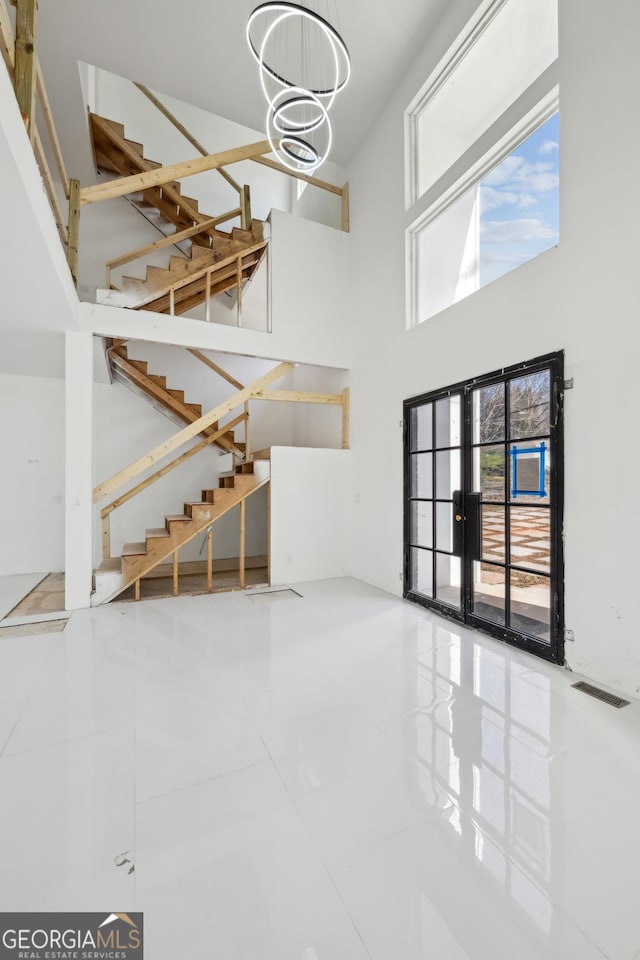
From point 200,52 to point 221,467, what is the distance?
504 centimetres

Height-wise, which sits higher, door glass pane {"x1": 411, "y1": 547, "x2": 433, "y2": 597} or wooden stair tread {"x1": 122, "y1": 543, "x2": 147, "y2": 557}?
wooden stair tread {"x1": 122, "y1": 543, "x2": 147, "y2": 557}

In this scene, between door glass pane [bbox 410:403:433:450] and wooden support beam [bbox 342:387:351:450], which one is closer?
door glass pane [bbox 410:403:433:450]

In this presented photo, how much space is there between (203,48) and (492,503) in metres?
5.52

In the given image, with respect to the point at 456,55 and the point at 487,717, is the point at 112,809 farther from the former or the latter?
the point at 456,55

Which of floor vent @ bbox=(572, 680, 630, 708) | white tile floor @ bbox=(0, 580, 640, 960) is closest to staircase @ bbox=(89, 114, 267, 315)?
white tile floor @ bbox=(0, 580, 640, 960)

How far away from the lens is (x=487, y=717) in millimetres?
2268

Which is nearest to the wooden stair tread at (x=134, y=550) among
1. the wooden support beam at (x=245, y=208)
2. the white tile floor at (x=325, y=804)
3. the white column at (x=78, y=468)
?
the white column at (x=78, y=468)

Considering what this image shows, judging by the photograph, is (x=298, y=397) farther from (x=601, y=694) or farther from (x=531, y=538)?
(x=601, y=694)

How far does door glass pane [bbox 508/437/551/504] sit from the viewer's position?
9.90ft

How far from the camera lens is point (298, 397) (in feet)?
17.7

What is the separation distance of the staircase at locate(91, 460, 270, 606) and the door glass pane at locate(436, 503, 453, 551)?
212cm

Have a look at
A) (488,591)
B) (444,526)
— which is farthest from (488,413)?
(488,591)

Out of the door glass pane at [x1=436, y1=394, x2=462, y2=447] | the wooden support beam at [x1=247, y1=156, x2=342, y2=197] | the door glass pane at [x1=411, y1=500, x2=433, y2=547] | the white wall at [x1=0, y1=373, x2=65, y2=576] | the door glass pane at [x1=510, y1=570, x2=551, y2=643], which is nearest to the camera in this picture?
the door glass pane at [x1=510, y1=570, x2=551, y2=643]

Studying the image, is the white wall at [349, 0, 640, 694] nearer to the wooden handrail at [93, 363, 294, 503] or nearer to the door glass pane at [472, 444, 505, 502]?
the door glass pane at [472, 444, 505, 502]
